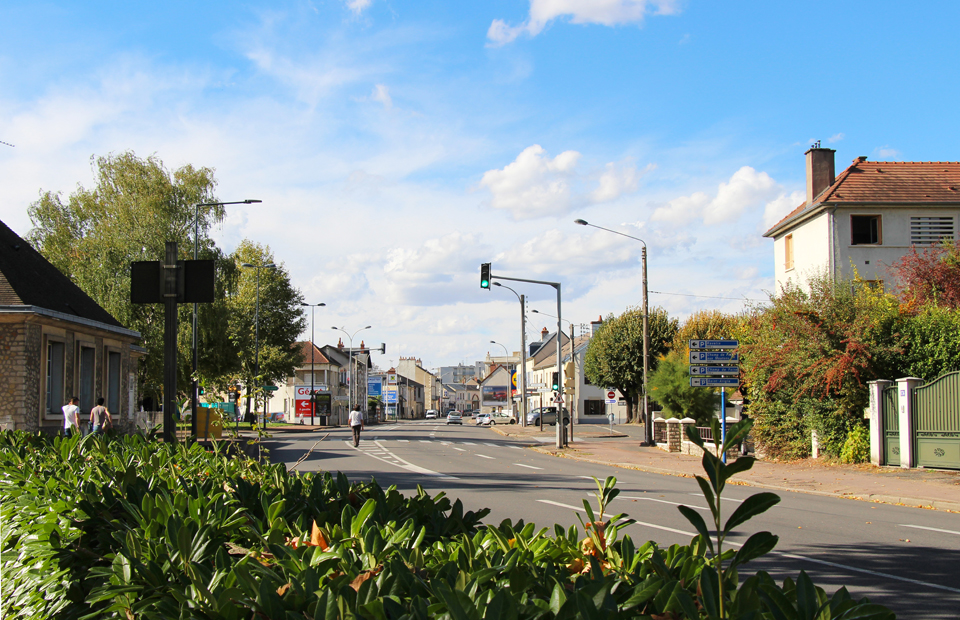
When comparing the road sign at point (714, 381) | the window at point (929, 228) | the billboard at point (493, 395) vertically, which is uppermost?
the window at point (929, 228)

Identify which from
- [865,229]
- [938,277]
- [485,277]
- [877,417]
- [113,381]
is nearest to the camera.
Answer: [877,417]

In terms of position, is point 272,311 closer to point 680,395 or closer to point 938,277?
point 680,395

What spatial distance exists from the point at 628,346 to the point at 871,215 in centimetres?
2544

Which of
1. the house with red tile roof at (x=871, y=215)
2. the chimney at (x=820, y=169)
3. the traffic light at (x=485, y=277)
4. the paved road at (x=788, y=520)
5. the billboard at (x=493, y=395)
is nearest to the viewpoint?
the paved road at (x=788, y=520)

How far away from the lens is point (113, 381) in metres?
25.4

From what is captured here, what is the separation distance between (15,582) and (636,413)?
59.9 meters

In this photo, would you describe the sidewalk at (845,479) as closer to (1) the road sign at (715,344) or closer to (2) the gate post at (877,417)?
(2) the gate post at (877,417)

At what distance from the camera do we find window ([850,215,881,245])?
1174 inches

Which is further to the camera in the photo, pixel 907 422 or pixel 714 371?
pixel 714 371

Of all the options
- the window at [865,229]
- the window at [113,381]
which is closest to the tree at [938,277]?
the window at [865,229]

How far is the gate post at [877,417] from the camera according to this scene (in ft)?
60.2

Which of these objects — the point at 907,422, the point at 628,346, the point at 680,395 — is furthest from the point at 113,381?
the point at 628,346

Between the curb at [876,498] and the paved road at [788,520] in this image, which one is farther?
the curb at [876,498]

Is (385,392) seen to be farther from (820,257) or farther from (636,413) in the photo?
(820,257)
